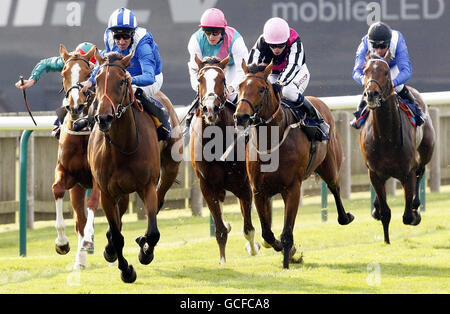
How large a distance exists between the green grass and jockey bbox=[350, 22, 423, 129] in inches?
44.4

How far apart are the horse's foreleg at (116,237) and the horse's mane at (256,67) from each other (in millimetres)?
1320

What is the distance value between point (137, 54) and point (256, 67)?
87 cm

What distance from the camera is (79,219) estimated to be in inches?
351

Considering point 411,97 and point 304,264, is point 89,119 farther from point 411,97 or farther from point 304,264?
point 411,97

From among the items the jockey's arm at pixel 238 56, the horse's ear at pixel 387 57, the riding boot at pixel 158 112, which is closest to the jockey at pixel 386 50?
the horse's ear at pixel 387 57

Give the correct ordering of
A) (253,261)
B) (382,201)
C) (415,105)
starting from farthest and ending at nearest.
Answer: (415,105) < (382,201) < (253,261)

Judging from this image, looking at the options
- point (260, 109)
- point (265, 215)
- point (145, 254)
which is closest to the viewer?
point (145, 254)

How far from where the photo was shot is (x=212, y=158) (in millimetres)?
8875

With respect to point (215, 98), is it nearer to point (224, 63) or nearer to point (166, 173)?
point (224, 63)

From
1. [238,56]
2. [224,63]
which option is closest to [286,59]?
[238,56]

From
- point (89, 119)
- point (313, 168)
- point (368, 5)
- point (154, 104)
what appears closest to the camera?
point (89, 119)

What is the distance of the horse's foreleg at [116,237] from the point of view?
7.86 meters

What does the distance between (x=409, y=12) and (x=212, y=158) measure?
21.7 feet
